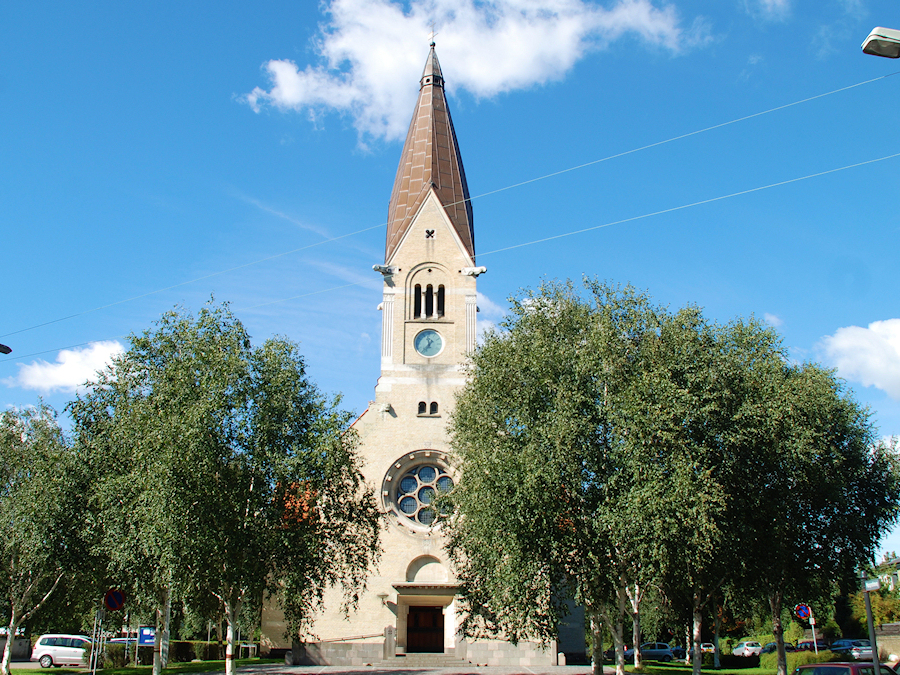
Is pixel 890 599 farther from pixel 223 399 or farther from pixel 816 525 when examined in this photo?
pixel 223 399

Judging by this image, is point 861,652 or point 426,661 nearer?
point 426,661

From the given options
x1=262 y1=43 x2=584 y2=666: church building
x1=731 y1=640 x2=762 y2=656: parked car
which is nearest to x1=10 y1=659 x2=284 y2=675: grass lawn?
x1=262 y1=43 x2=584 y2=666: church building

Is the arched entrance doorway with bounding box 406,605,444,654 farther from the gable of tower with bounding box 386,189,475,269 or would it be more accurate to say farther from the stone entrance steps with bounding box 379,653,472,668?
the gable of tower with bounding box 386,189,475,269

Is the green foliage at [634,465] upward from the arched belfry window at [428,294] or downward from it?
downward

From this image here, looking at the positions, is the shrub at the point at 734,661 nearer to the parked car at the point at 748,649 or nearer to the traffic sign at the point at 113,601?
the parked car at the point at 748,649

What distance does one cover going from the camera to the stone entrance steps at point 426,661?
31.8 metres

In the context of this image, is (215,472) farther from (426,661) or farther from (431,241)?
→ (431,241)

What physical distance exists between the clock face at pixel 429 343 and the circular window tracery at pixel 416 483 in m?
5.36

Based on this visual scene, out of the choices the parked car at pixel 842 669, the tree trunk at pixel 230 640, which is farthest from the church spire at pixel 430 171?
the parked car at pixel 842 669

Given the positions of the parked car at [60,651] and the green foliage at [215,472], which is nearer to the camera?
the green foliage at [215,472]

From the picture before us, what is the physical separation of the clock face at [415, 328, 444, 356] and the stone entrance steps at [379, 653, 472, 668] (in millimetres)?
14349

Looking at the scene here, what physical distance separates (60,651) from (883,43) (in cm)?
4270

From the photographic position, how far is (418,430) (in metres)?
36.6

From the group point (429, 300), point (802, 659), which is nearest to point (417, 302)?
point (429, 300)
